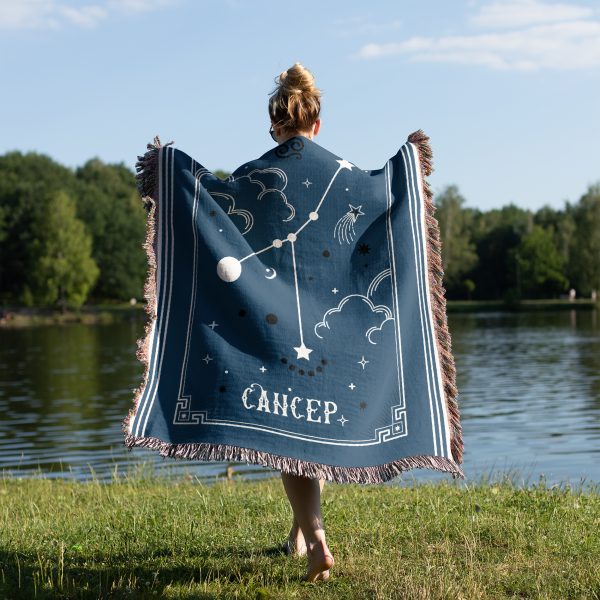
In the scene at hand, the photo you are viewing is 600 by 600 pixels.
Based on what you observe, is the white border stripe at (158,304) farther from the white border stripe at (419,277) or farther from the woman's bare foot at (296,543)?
the white border stripe at (419,277)

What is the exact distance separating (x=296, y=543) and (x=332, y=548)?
220mm

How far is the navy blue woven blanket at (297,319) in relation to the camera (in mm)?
4656

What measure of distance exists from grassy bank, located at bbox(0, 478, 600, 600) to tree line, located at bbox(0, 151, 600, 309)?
2718 inches

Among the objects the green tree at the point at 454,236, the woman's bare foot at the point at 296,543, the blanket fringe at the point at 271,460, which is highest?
the green tree at the point at 454,236

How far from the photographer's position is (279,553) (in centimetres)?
520

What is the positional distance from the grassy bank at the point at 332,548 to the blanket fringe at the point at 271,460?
0.47 metres

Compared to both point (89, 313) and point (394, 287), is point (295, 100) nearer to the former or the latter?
point (394, 287)

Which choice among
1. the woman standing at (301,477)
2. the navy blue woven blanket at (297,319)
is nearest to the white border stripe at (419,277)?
the navy blue woven blanket at (297,319)

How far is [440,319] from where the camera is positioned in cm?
503

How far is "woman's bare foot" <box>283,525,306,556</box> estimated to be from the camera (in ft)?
16.8

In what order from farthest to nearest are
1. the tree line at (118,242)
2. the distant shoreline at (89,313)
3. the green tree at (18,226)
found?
the green tree at (18,226), the tree line at (118,242), the distant shoreline at (89,313)

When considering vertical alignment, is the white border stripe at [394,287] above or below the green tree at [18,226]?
below

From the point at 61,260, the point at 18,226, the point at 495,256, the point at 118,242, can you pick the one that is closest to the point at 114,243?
the point at 118,242

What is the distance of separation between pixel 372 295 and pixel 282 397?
69 centimetres
